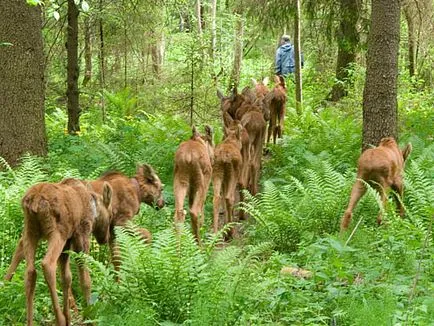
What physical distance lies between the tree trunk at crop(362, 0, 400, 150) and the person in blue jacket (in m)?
11.7

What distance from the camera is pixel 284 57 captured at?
23438 millimetres

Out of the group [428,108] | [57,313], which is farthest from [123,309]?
[428,108]

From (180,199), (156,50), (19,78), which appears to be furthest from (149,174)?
(156,50)

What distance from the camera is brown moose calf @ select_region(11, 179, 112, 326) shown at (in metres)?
5.93

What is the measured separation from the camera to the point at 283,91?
1530 centimetres

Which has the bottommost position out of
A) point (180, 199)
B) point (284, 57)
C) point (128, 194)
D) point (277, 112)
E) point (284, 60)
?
point (180, 199)

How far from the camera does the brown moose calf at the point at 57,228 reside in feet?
19.4

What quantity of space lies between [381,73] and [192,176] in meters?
3.80

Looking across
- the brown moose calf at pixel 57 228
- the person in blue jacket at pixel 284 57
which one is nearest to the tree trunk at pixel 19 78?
the brown moose calf at pixel 57 228

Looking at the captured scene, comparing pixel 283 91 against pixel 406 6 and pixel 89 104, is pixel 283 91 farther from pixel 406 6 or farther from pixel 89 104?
pixel 89 104

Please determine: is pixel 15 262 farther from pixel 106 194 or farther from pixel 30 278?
pixel 106 194

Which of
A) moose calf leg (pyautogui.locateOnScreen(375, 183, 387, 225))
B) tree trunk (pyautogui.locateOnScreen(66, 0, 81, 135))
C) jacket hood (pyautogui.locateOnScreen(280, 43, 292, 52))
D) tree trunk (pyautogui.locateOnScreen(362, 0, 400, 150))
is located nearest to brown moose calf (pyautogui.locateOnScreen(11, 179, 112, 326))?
moose calf leg (pyautogui.locateOnScreen(375, 183, 387, 225))

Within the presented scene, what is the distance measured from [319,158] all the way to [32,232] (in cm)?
700

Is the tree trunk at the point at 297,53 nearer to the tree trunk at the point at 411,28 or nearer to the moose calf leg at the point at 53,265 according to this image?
the tree trunk at the point at 411,28
